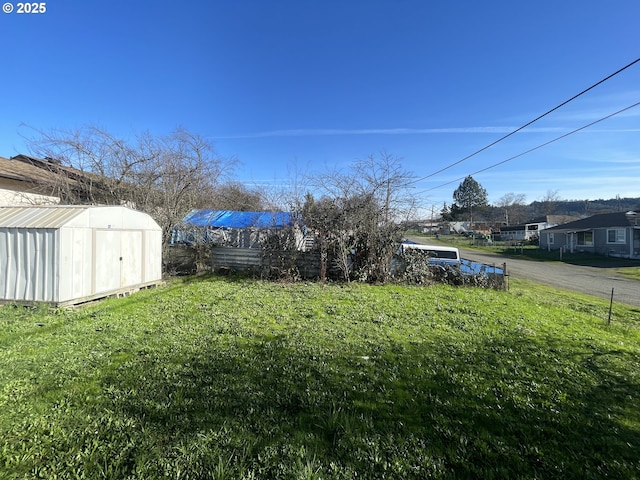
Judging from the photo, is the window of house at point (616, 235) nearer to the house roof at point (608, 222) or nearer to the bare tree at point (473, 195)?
the house roof at point (608, 222)

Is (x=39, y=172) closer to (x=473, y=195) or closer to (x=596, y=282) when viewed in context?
(x=596, y=282)

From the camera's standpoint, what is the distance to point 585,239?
1114 inches

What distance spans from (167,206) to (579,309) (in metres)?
14.8

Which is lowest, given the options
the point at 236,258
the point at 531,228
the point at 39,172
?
the point at 236,258

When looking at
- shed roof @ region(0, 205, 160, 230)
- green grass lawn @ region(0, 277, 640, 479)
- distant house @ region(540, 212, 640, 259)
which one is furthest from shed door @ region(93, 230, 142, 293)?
distant house @ region(540, 212, 640, 259)

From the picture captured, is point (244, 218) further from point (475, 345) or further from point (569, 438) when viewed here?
point (569, 438)

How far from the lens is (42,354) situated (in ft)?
13.3

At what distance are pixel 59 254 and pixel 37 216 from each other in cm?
146

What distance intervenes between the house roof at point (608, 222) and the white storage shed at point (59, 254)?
34.3 metres

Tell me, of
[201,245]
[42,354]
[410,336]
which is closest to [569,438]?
[410,336]

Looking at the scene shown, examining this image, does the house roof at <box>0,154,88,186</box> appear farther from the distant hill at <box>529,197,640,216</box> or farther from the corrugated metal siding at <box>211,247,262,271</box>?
the distant hill at <box>529,197,640,216</box>

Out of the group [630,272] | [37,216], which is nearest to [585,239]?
[630,272]

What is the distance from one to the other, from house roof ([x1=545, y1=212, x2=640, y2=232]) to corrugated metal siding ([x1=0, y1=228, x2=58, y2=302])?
115 ft

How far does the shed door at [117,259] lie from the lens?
7.48m
